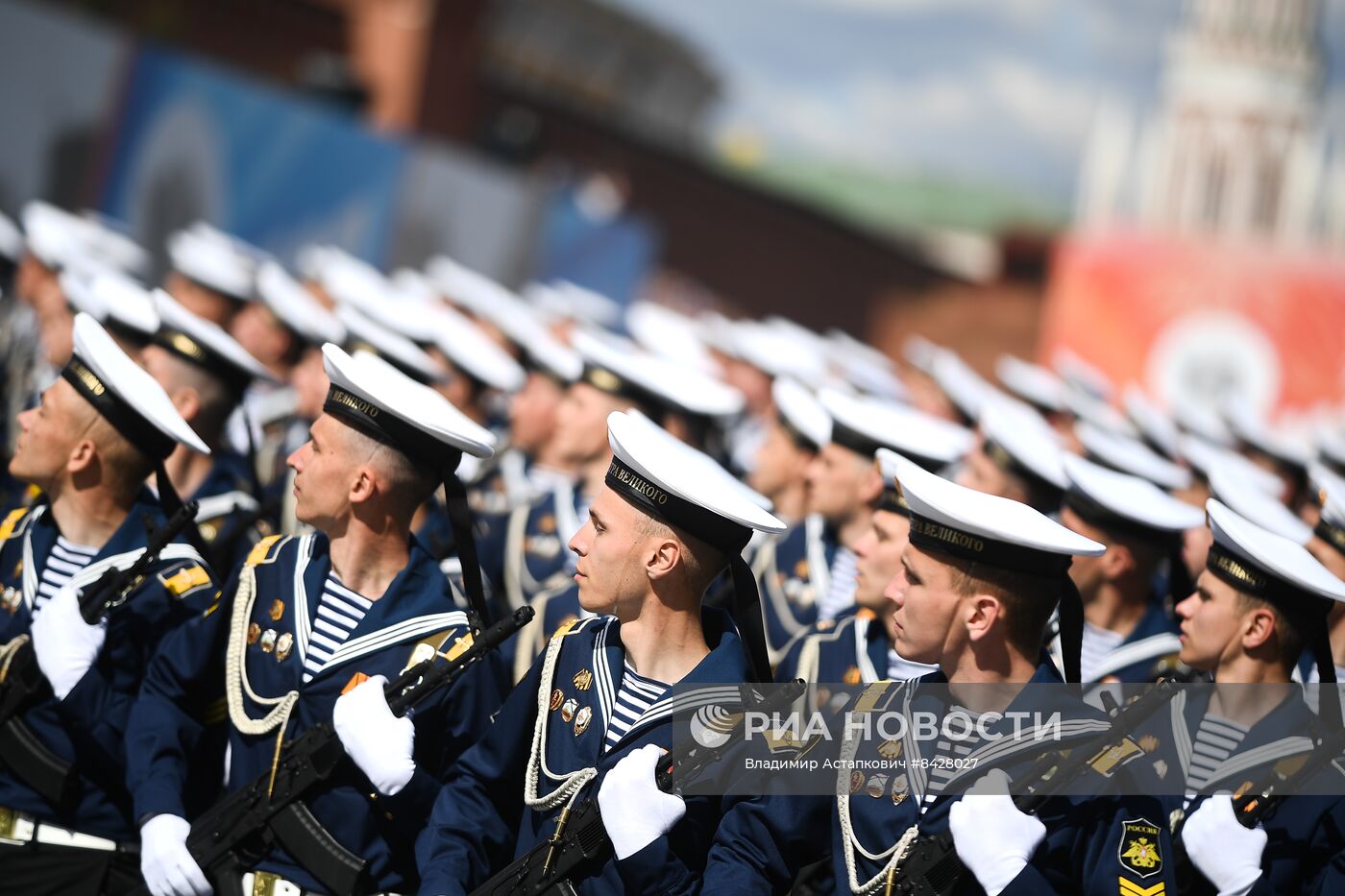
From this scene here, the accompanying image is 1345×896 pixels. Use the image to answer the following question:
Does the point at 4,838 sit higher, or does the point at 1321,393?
the point at 4,838

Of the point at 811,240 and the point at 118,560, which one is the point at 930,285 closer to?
the point at 811,240

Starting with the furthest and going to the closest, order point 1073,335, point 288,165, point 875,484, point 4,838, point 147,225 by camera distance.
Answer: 1. point 1073,335
2. point 288,165
3. point 147,225
4. point 875,484
5. point 4,838

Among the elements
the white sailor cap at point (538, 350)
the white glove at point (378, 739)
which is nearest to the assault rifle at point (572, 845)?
the white glove at point (378, 739)

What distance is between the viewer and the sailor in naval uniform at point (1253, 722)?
3.20m

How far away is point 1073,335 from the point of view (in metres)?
20.3

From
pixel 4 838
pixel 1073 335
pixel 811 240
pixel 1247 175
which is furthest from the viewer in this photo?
pixel 1247 175

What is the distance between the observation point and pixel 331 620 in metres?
3.26

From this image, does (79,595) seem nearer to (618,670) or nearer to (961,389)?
(618,670)

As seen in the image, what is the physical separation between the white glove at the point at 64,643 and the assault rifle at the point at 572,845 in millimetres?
1079

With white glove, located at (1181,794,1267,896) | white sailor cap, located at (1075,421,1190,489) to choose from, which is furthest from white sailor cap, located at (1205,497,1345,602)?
white sailor cap, located at (1075,421,1190,489)

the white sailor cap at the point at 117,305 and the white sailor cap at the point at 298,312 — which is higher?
the white sailor cap at the point at 117,305

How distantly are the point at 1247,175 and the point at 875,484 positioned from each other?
1696 inches

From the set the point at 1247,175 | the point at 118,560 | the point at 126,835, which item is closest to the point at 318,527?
the point at 118,560

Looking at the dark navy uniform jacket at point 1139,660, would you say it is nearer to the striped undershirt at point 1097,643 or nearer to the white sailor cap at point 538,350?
the striped undershirt at point 1097,643
